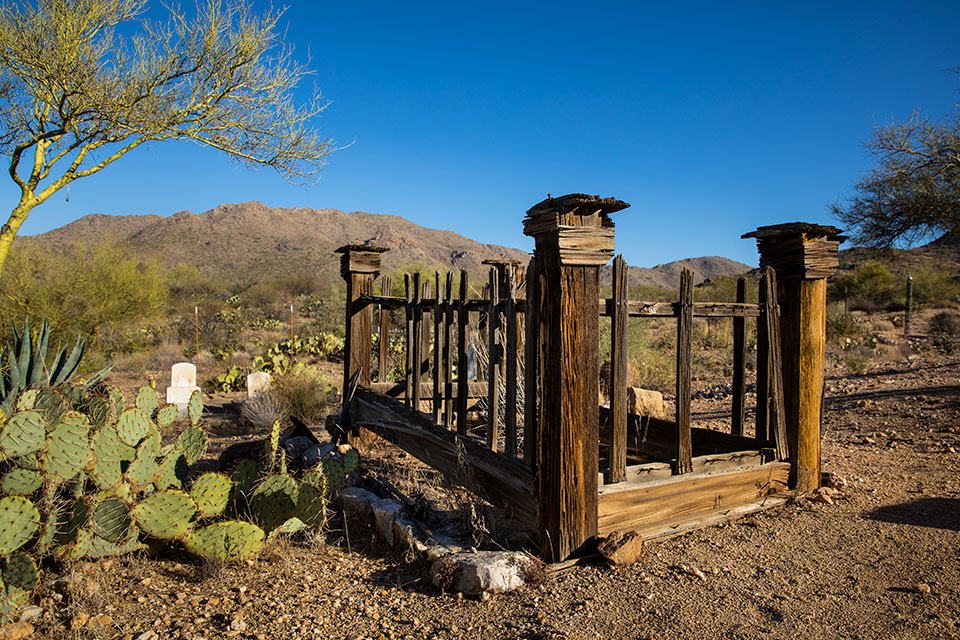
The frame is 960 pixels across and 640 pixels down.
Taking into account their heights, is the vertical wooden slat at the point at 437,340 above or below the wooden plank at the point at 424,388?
above

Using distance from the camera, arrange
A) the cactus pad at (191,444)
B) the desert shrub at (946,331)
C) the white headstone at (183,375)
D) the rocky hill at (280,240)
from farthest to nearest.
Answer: the rocky hill at (280,240)
the desert shrub at (946,331)
the white headstone at (183,375)
the cactus pad at (191,444)

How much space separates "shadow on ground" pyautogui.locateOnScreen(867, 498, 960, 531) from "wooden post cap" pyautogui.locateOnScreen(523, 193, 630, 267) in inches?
109

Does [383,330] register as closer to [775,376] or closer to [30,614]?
[775,376]

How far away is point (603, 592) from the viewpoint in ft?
10.2

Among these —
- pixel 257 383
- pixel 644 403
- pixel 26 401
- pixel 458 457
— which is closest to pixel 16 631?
pixel 26 401

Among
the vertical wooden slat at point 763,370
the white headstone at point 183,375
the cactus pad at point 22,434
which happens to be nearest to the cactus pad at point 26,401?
A: the cactus pad at point 22,434

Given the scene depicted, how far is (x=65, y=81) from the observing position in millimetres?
8789

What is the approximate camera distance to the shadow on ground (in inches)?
159

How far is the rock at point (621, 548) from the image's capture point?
11.0 ft

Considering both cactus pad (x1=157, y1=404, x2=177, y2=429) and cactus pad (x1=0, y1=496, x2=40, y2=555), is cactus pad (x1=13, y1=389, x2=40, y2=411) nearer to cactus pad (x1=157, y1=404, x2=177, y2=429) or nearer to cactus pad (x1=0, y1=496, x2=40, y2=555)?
cactus pad (x1=0, y1=496, x2=40, y2=555)

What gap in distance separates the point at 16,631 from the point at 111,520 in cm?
61

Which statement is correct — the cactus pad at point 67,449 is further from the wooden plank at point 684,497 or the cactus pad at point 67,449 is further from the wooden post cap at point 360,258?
the wooden post cap at point 360,258

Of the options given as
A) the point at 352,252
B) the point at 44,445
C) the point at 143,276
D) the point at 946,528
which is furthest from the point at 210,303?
the point at 946,528

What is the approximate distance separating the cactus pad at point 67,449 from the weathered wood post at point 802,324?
14.7 ft
